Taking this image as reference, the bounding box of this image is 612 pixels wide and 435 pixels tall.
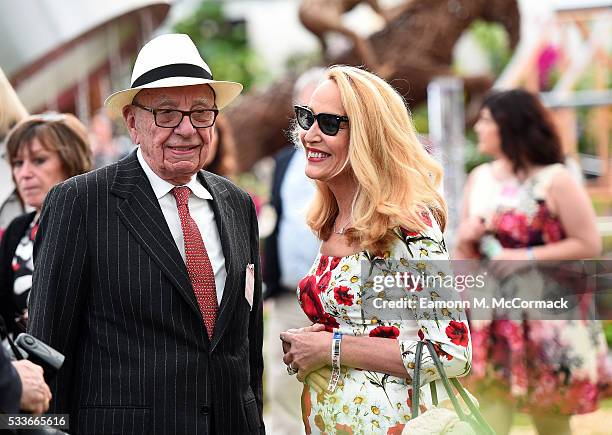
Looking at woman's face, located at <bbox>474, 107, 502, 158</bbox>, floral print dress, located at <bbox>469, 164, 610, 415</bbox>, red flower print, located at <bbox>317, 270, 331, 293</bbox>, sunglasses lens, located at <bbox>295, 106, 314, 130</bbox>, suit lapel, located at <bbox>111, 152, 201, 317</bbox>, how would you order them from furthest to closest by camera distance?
woman's face, located at <bbox>474, 107, 502, 158</bbox> → floral print dress, located at <bbox>469, 164, 610, 415</bbox> → sunglasses lens, located at <bbox>295, 106, 314, 130</bbox> → red flower print, located at <bbox>317, 270, 331, 293</bbox> → suit lapel, located at <bbox>111, 152, 201, 317</bbox>

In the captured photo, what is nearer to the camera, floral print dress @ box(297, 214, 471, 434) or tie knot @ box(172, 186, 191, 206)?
floral print dress @ box(297, 214, 471, 434)

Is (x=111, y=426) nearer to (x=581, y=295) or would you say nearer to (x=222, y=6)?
(x=581, y=295)

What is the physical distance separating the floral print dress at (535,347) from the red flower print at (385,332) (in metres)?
2.11

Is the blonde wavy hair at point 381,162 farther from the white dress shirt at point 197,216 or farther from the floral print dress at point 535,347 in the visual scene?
the floral print dress at point 535,347

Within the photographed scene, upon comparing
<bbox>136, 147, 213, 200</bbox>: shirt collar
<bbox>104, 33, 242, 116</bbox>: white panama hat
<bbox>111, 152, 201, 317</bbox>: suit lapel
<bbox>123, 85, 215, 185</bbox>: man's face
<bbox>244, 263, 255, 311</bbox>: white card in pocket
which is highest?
<bbox>104, 33, 242, 116</bbox>: white panama hat

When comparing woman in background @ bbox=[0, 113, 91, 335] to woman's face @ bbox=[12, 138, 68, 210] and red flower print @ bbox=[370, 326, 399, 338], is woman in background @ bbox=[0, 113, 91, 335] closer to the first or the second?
woman's face @ bbox=[12, 138, 68, 210]

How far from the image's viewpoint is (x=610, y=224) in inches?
487

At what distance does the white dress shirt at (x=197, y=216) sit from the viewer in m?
3.57

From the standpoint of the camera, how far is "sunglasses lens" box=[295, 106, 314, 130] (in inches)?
144

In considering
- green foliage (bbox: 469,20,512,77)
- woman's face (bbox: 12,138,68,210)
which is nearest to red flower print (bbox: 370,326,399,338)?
woman's face (bbox: 12,138,68,210)

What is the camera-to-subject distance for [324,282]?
354 centimetres

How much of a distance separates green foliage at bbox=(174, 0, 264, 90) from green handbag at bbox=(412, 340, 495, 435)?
32.9 metres

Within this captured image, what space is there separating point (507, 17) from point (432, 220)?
31.4 ft

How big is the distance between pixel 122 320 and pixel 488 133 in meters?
3.19
